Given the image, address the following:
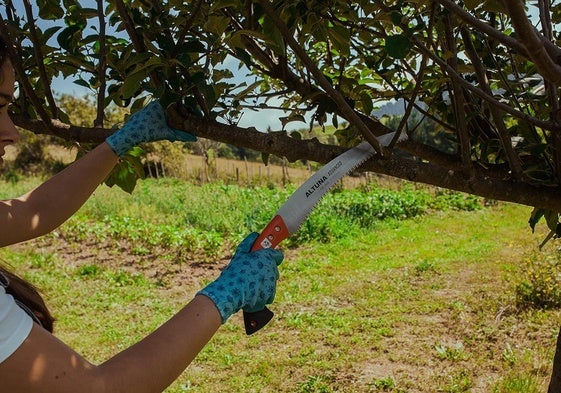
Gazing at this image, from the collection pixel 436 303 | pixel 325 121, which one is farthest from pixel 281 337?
pixel 325 121

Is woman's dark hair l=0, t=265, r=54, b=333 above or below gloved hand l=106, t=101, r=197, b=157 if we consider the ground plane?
below

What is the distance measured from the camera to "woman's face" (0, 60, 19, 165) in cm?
113

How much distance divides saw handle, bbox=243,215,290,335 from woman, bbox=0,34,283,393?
0.03m

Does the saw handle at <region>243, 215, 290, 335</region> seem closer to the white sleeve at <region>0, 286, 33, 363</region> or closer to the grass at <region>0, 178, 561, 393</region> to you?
the white sleeve at <region>0, 286, 33, 363</region>

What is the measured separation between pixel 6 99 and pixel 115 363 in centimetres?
62

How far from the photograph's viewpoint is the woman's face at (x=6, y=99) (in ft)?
3.72

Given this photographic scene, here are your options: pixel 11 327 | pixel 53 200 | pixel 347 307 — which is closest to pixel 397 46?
pixel 11 327

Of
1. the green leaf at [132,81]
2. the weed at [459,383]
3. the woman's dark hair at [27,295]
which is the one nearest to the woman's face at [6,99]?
the green leaf at [132,81]

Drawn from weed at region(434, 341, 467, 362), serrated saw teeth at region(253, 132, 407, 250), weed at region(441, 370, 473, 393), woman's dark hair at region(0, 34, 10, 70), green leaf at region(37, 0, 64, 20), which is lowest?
weed at region(441, 370, 473, 393)

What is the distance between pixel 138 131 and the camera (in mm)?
1669

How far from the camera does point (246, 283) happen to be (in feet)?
4.39

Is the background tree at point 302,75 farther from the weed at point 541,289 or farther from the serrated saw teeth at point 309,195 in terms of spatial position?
the weed at point 541,289

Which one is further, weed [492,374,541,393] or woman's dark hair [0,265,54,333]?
weed [492,374,541,393]

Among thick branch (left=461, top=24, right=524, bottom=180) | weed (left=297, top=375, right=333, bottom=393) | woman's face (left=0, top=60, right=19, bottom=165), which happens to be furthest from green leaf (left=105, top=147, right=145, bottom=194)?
weed (left=297, top=375, right=333, bottom=393)
